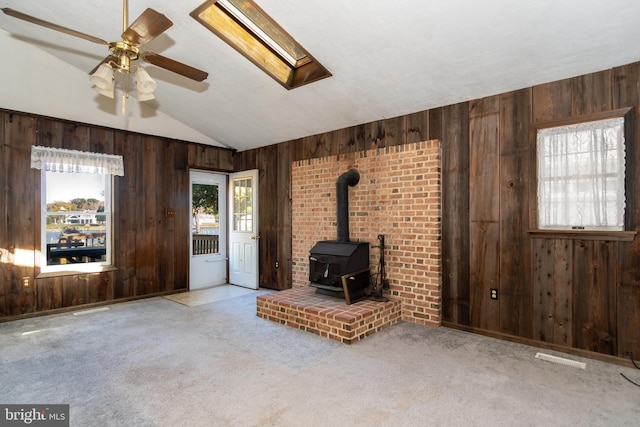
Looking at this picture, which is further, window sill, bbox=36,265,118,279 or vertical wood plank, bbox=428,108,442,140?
window sill, bbox=36,265,118,279

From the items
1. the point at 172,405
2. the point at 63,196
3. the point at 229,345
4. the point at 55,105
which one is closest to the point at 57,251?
the point at 63,196

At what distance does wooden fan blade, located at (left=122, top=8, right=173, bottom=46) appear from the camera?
2.01 meters

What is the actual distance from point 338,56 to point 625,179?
107 inches

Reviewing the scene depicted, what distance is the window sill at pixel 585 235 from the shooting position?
271cm

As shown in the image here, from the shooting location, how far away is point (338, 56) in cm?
323

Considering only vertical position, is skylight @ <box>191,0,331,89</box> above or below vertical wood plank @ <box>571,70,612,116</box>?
above

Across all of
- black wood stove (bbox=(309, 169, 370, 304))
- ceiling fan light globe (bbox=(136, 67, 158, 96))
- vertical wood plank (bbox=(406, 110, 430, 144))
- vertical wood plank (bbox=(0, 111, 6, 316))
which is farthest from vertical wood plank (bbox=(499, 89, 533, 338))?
A: vertical wood plank (bbox=(0, 111, 6, 316))

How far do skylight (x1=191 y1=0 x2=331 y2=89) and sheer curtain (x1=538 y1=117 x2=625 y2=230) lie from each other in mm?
2349

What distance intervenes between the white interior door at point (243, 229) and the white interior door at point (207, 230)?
16 cm

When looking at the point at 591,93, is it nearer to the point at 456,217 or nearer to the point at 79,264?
the point at 456,217

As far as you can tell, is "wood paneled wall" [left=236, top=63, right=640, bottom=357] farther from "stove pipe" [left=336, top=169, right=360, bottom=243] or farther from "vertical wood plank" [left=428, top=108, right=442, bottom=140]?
"stove pipe" [left=336, top=169, right=360, bottom=243]

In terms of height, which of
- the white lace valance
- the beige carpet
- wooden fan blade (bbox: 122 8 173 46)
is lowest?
the beige carpet

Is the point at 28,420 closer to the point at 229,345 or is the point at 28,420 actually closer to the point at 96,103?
the point at 229,345

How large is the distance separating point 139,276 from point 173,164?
1.87 meters
